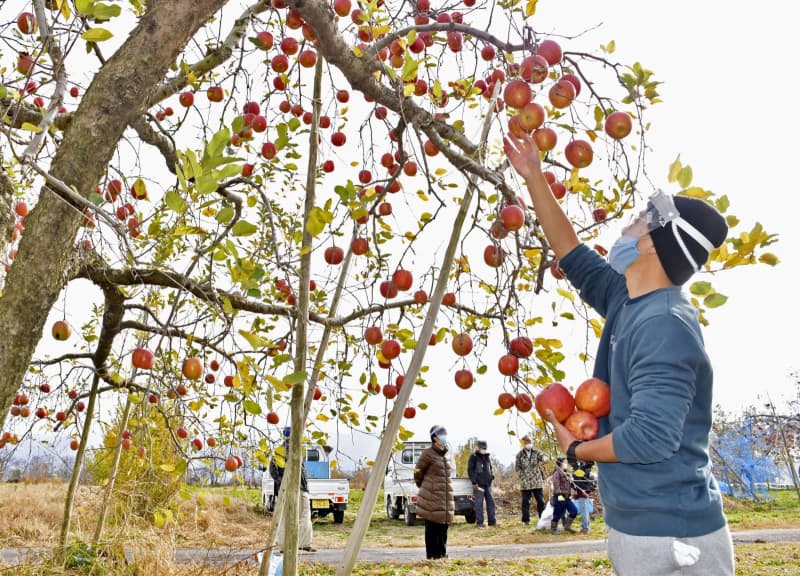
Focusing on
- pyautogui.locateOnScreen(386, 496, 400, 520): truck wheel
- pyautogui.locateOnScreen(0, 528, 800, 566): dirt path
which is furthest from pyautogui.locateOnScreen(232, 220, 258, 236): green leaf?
pyautogui.locateOnScreen(386, 496, 400, 520): truck wheel

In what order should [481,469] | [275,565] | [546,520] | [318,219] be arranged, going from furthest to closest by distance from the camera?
[481,469], [546,520], [275,565], [318,219]

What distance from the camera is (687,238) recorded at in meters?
1.61

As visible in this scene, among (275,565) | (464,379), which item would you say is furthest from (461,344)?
(275,565)

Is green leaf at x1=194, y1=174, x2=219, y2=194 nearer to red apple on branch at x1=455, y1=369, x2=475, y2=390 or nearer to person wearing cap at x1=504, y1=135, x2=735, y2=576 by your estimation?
person wearing cap at x1=504, y1=135, x2=735, y2=576

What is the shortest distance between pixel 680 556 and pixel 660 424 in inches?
13.5

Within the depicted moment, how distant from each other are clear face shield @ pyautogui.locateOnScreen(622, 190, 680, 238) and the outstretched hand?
1.49ft

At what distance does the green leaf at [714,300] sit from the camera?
1.76m

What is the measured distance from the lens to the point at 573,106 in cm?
231

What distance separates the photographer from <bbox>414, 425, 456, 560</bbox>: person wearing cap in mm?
6875

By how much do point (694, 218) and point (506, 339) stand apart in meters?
0.93

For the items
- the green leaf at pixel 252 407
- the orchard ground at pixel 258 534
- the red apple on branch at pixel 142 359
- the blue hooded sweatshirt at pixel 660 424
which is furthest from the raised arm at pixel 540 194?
the orchard ground at pixel 258 534

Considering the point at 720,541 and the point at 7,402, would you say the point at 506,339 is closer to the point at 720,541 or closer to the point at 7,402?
the point at 720,541

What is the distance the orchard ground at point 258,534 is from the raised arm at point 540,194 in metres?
2.42

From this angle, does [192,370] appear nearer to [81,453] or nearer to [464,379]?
[464,379]
